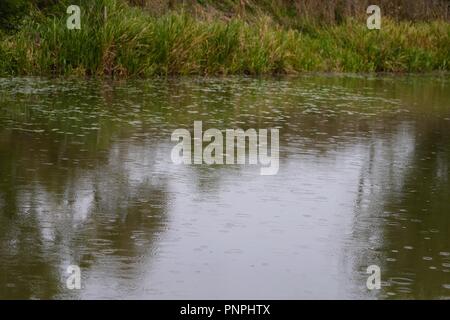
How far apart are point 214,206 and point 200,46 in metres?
14.3

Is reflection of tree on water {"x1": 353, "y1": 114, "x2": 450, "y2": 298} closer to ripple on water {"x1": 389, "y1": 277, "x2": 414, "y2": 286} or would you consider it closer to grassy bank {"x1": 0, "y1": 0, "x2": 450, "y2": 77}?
ripple on water {"x1": 389, "y1": 277, "x2": 414, "y2": 286}

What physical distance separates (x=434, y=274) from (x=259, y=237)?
158cm

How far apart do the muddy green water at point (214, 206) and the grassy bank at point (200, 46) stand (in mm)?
3611

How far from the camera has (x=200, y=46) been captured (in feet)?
78.2

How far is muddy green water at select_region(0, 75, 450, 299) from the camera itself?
7434 millimetres

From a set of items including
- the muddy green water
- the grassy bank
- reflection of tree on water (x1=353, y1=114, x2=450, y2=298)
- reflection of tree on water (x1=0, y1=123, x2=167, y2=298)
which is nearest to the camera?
the muddy green water

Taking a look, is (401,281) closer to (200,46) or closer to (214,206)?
(214,206)

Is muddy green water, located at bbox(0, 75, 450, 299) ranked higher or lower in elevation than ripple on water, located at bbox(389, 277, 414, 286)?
higher

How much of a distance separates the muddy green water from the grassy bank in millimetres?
3611

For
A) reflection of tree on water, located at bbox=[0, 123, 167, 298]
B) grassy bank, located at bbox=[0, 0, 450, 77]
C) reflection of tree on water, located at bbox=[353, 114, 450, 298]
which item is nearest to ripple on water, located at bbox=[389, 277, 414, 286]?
reflection of tree on water, located at bbox=[353, 114, 450, 298]
